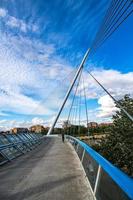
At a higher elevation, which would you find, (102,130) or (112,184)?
(102,130)

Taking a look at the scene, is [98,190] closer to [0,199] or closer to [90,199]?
[90,199]

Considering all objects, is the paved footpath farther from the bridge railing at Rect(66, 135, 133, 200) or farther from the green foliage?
the green foliage

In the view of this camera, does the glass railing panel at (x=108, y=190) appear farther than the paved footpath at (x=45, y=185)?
No

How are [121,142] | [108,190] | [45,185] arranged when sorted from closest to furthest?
1. [108,190]
2. [45,185]
3. [121,142]

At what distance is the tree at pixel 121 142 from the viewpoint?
75.9ft

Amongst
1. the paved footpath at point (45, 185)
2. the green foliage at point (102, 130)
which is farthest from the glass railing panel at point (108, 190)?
the green foliage at point (102, 130)

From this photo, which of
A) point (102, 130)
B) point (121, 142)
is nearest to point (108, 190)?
point (121, 142)

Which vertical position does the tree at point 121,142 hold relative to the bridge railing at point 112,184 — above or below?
above

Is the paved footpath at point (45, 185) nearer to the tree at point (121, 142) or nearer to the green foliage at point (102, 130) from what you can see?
the tree at point (121, 142)

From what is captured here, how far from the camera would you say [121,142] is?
25312 mm

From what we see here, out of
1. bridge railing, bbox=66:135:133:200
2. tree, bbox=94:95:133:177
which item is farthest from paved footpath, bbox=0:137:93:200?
tree, bbox=94:95:133:177

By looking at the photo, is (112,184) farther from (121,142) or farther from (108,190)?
(121,142)

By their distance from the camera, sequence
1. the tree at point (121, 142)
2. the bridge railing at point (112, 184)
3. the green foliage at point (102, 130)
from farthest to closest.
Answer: the green foliage at point (102, 130) → the tree at point (121, 142) → the bridge railing at point (112, 184)

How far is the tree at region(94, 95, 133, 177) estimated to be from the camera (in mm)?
23141
